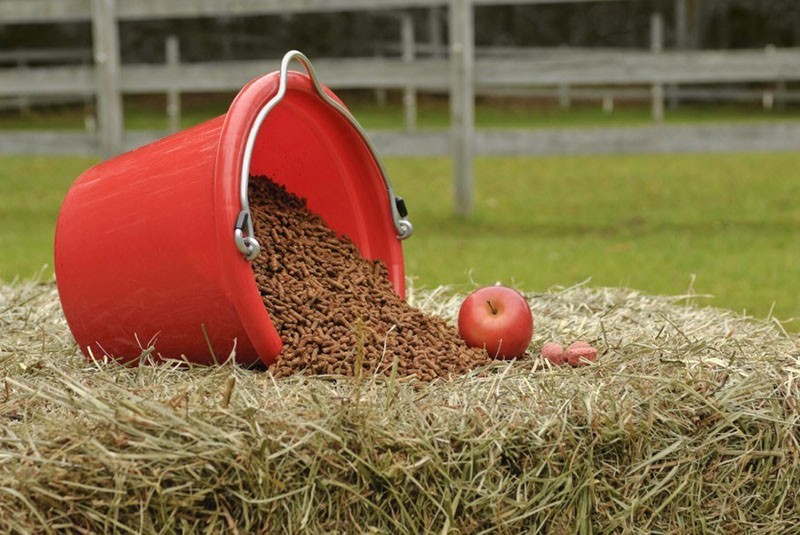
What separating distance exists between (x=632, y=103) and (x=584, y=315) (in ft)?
65.3

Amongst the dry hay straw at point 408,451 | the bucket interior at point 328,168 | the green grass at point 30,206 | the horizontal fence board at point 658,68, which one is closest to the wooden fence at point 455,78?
the horizontal fence board at point 658,68

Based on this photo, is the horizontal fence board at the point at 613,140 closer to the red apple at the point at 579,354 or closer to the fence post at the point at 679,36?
the red apple at the point at 579,354

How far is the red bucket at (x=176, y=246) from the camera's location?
2.81m

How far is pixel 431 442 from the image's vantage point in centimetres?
244

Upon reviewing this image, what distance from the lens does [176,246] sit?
284 cm

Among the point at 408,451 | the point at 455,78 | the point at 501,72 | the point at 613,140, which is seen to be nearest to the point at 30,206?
the point at 455,78

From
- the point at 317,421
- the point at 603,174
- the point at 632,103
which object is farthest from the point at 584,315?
the point at 632,103

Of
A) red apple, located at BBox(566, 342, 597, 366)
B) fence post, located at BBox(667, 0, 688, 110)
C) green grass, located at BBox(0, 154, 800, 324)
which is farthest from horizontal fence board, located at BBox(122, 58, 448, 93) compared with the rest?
fence post, located at BBox(667, 0, 688, 110)

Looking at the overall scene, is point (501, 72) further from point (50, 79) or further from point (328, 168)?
point (328, 168)

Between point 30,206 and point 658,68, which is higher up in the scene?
point 658,68

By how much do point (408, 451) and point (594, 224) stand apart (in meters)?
5.68

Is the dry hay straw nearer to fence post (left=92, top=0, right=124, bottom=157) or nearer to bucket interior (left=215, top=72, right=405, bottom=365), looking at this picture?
bucket interior (left=215, top=72, right=405, bottom=365)

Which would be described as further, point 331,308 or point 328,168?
point 328,168

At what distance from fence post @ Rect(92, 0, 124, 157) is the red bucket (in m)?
5.23
